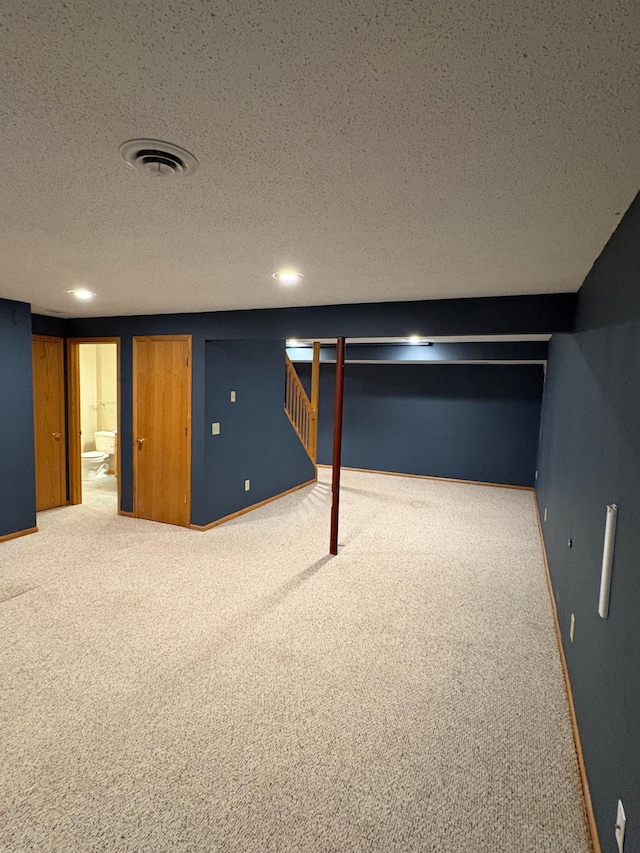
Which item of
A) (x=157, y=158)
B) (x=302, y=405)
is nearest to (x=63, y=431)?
(x=302, y=405)

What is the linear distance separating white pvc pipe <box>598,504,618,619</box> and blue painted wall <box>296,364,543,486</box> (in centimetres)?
579

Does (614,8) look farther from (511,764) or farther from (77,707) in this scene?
(77,707)

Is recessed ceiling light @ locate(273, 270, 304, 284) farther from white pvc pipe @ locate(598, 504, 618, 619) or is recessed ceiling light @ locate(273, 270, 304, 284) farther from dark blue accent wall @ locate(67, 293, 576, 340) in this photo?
white pvc pipe @ locate(598, 504, 618, 619)

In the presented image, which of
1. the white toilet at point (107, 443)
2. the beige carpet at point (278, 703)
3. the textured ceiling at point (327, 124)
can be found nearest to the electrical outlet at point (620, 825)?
the beige carpet at point (278, 703)

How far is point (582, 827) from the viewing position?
1.71 metres

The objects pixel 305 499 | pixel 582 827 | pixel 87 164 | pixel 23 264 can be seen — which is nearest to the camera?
pixel 87 164

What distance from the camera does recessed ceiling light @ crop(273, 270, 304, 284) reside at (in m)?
2.71

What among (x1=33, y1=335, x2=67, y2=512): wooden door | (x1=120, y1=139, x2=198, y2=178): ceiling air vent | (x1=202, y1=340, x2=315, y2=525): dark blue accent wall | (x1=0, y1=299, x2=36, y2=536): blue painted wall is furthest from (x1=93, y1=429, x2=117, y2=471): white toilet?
(x1=120, y1=139, x2=198, y2=178): ceiling air vent

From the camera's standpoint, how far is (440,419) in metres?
7.57

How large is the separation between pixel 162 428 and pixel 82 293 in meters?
1.73

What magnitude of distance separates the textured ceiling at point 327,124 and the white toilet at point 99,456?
5.19m

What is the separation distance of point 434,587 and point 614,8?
3556 mm

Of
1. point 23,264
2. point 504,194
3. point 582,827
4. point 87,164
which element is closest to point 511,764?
point 582,827

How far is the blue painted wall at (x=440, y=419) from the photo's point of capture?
711 cm
